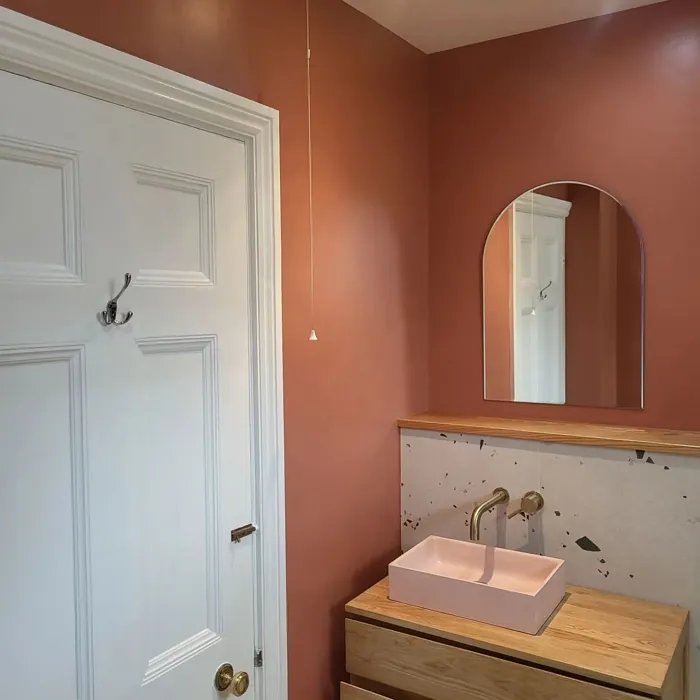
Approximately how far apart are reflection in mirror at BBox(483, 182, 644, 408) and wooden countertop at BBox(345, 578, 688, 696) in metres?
0.57

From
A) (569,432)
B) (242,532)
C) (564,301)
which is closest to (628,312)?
(564,301)

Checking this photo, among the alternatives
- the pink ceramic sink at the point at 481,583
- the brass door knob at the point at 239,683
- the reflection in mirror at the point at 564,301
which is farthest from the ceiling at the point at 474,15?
the brass door knob at the point at 239,683

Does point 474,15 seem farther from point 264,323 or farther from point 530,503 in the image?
point 530,503

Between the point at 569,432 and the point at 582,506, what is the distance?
20 cm

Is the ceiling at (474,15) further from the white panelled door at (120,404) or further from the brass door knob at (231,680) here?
the brass door knob at (231,680)

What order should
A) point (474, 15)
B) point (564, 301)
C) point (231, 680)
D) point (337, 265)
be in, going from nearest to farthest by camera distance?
1. point (231, 680)
2. point (337, 265)
3. point (474, 15)
4. point (564, 301)

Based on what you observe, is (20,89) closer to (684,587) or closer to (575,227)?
(575,227)

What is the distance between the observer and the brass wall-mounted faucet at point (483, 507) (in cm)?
183

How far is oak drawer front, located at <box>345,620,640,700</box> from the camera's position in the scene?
154cm

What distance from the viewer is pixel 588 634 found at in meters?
1.64

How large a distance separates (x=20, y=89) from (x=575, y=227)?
1540 mm

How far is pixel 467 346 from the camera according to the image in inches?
90.5

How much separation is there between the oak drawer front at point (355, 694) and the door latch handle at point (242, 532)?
55cm

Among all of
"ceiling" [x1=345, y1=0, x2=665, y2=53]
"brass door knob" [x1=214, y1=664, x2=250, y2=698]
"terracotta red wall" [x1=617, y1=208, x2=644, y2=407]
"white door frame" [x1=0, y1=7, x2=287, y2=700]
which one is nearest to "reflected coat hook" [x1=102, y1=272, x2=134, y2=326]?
"white door frame" [x1=0, y1=7, x2=287, y2=700]
